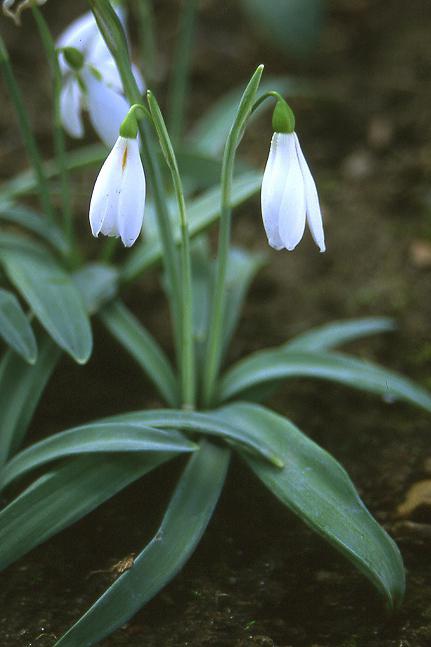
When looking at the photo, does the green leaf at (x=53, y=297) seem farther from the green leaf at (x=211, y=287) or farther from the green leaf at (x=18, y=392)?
the green leaf at (x=211, y=287)

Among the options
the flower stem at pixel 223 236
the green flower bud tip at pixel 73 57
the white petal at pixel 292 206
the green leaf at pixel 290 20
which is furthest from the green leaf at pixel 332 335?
the green leaf at pixel 290 20

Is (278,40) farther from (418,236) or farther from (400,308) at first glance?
(400,308)

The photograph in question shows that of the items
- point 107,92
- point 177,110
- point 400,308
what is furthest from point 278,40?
point 107,92

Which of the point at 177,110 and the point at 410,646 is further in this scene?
the point at 177,110

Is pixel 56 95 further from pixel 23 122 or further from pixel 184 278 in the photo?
pixel 184 278

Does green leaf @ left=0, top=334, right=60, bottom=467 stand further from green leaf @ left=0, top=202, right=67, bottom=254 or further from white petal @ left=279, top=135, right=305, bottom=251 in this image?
white petal @ left=279, top=135, right=305, bottom=251

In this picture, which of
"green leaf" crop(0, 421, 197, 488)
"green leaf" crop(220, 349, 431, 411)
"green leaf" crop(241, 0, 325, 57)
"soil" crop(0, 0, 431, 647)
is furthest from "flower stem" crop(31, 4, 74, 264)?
"green leaf" crop(241, 0, 325, 57)

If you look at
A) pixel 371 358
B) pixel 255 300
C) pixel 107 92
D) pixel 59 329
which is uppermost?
pixel 107 92

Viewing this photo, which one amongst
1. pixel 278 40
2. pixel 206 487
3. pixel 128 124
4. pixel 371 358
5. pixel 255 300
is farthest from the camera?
pixel 278 40
